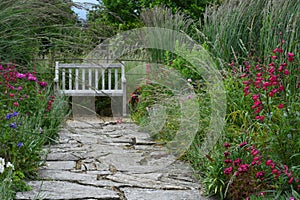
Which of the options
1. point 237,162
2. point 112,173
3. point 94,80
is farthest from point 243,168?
point 94,80

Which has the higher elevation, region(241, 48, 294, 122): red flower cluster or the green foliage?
the green foliage

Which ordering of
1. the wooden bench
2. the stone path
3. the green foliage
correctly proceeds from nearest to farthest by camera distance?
the green foliage
the stone path
the wooden bench

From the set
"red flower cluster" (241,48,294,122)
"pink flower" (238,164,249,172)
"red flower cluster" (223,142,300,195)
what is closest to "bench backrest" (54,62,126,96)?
"red flower cluster" (241,48,294,122)

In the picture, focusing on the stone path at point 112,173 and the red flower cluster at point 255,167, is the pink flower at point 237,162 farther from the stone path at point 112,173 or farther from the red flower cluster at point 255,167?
the stone path at point 112,173

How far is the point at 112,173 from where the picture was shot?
338cm

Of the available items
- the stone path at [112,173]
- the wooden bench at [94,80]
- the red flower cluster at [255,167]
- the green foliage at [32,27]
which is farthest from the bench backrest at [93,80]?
the green foliage at [32,27]

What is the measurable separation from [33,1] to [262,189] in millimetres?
1595

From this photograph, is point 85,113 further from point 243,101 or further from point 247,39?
point 243,101

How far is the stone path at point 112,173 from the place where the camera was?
275 cm

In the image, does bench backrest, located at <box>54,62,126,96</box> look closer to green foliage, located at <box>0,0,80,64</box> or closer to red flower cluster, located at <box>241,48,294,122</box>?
red flower cluster, located at <box>241,48,294,122</box>

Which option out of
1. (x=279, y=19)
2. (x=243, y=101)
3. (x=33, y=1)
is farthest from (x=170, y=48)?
(x=33, y=1)

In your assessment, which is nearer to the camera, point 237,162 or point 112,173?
point 237,162

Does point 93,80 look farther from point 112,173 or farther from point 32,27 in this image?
point 32,27

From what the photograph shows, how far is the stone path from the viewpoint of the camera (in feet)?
9.03
